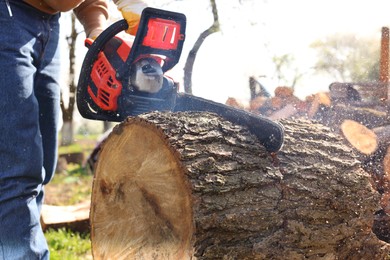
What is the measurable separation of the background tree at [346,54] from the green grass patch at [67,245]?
9.78 metres

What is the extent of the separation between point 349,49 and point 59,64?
1294 centimetres

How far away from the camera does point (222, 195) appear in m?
1.78

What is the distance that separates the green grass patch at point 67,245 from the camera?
3.09 meters

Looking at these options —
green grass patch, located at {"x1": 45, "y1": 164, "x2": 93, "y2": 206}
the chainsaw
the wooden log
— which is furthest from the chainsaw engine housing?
green grass patch, located at {"x1": 45, "y1": 164, "x2": 93, "y2": 206}

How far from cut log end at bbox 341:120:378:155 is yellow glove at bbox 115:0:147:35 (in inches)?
65.4

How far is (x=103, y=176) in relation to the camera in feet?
7.18

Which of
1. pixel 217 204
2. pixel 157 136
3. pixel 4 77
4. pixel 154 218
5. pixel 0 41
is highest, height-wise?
pixel 0 41

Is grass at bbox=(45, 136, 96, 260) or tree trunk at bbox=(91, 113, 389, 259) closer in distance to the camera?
tree trunk at bbox=(91, 113, 389, 259)

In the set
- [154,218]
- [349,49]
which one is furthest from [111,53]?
[349,49]

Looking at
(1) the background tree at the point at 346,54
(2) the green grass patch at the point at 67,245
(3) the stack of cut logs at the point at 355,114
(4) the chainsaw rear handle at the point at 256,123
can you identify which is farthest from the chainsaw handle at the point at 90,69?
(1) the background tree at the point at 346,54

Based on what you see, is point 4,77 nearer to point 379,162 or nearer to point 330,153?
point 330,153

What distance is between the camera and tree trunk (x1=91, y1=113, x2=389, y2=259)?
176 centimetres

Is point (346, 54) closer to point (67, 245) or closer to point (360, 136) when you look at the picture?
point (360, 136)

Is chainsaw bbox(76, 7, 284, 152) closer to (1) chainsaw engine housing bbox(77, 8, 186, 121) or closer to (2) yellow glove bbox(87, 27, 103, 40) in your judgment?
(1) chainsaw engine housing bbox(77, 8, 186, 121)
